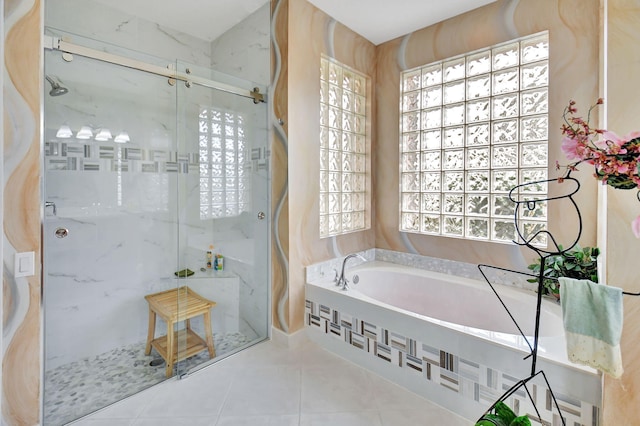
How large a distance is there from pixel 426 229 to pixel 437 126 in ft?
3.10

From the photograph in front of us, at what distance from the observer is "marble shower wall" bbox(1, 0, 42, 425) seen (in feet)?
4.76

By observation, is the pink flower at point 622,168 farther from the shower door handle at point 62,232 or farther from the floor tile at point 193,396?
the shower door handle at point 62,232

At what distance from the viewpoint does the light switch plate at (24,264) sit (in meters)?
1.48

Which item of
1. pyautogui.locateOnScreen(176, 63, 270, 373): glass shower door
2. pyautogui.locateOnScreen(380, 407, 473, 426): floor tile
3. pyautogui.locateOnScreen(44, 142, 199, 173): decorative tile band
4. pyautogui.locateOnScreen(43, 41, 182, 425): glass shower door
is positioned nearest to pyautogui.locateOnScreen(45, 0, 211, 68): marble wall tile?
pyautogui.locateOnScreen(43, 41, 182, 425): glass shower door

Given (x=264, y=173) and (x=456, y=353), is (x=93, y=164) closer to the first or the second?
(x=264, y=173)

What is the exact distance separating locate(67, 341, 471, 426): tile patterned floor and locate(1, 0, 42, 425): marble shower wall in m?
0.40

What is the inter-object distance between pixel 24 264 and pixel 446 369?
229 centimetres

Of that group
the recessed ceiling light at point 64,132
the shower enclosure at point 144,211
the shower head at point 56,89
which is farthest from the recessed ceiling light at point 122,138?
the shower head at point 56,89

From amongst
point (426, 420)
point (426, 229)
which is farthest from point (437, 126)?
point (426, 420)

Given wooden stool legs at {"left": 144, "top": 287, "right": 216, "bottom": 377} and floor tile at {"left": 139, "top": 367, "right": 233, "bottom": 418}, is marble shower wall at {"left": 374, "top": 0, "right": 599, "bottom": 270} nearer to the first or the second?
wooden stool legs at {"left": 144, "top": 287, "right": 216, "bottom": 377}

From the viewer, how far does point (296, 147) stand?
2465 mm

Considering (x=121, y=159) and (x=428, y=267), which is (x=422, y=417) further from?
(x=121, y=159)

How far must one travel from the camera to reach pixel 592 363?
1161 mm

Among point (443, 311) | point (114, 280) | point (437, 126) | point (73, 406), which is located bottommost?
point (73, 406)
